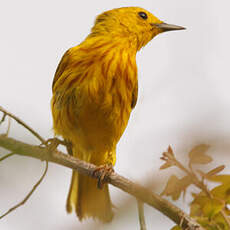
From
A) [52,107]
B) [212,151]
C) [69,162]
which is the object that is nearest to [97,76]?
[52,107]

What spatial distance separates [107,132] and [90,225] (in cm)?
308

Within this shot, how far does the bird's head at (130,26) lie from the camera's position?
4.59m

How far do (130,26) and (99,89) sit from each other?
44.9 inches

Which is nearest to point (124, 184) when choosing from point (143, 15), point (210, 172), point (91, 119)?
point (210, 172)

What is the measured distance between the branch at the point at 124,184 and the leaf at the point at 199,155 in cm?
14

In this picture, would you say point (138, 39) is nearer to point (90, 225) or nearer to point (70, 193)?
point (70, 193)

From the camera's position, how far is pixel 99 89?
395 centimetres

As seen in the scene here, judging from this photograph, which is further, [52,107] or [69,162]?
[52,107]

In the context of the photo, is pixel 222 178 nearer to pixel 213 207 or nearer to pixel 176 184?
pixel 213 207

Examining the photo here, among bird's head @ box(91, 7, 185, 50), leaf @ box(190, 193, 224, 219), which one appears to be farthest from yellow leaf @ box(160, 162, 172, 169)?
bird's head @ box(91, 7, 185, 50)

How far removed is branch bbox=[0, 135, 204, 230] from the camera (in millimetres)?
1024

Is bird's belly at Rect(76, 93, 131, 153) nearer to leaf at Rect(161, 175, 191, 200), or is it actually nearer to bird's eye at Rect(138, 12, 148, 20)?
bird's eye at Rect(138, 12, 148, 20)

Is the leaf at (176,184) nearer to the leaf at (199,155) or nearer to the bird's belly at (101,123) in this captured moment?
the leaf at (199,155)

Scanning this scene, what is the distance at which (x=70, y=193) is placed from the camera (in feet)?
15.6
